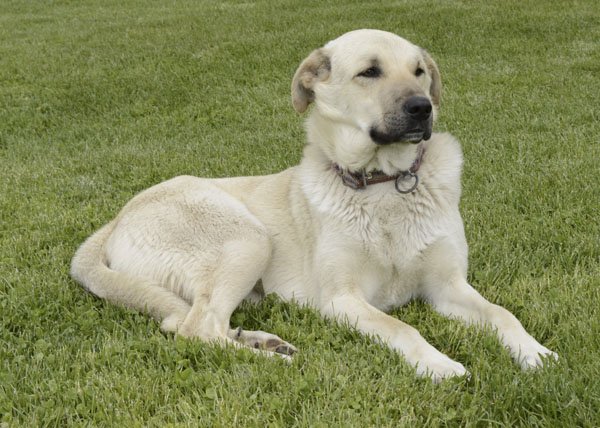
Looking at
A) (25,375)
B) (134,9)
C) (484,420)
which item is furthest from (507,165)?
(134,9)

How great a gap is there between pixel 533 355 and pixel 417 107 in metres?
1.32

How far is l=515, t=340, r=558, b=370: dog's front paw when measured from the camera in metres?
2.58

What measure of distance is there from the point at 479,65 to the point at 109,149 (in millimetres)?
5924

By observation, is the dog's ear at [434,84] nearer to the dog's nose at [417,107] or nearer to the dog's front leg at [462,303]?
the dog's nose at [417,107]

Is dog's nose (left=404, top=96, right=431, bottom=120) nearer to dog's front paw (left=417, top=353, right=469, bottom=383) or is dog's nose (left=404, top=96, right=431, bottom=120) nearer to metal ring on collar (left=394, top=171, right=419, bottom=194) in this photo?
metal ring on collar (left=394, top=171, right=419, bottom=194)

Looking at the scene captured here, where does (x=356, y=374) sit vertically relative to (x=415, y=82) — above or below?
below

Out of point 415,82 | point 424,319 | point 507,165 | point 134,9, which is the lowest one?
point 134,9

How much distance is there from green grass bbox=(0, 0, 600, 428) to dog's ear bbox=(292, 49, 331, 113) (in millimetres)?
1234

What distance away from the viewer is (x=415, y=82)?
3.49m

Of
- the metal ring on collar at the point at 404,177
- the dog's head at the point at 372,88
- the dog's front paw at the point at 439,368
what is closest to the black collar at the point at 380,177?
the metal ring on collar at the point at 404,177

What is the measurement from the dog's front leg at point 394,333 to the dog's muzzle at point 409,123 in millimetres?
860

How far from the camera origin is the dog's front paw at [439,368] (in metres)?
2.57

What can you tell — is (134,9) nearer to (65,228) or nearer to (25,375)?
(65,228)

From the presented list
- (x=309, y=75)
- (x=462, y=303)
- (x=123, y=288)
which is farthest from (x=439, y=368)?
Result: (x=309, y=75)
